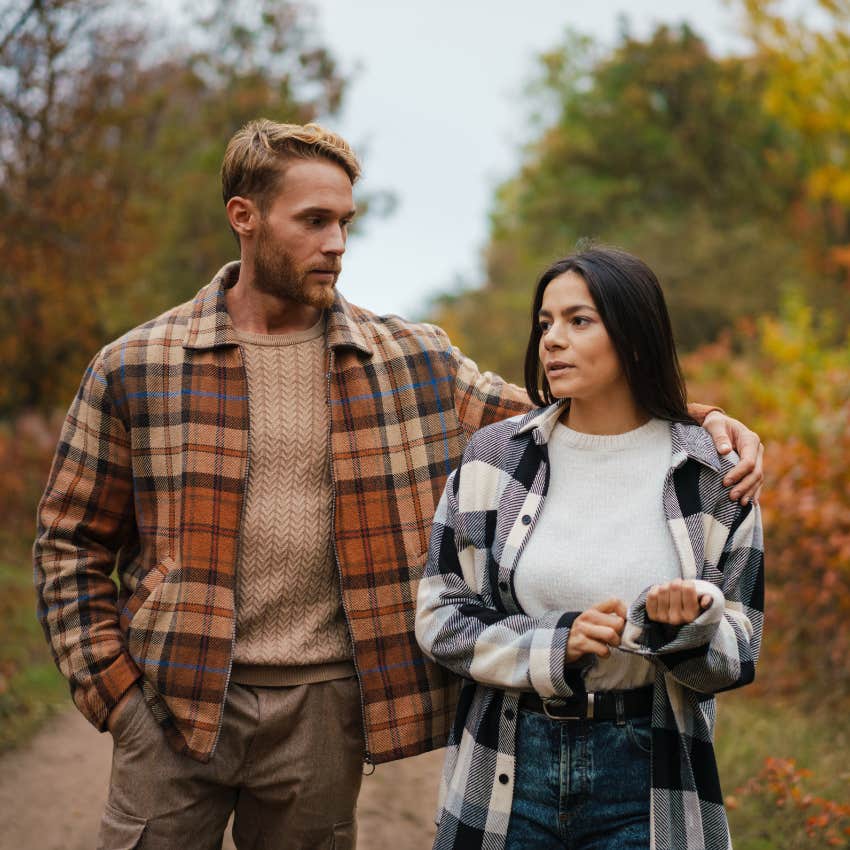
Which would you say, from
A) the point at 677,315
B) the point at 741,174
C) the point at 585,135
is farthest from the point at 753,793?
the point at 585,135

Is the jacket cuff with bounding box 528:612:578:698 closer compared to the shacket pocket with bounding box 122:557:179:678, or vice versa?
the jacket cuff with bounding box 528:612:578:698

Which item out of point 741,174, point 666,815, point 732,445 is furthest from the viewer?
point 741,174

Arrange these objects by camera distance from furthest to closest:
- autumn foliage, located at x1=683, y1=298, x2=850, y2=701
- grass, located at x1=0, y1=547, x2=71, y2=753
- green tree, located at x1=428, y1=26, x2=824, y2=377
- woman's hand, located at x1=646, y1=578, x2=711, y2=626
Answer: green tree, located at x1=428, y1=26, x2=824, y2=377 → grass, located at x1=0, y1=547, x2=71, y2=753 → autumn foliage, located at x1=683, y1=298, x2=850, y2=701 → woman's hand, located at x1=646, y1=578, x2=711, y2=626

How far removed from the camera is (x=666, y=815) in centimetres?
271

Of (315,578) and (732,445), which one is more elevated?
(732,445)

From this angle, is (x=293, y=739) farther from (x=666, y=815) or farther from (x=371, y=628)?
(x=666, y=815)

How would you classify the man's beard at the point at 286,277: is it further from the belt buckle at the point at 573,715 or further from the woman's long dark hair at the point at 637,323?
the belt buckle at the point at 573,715

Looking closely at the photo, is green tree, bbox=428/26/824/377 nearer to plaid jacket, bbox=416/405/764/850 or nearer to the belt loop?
plaid jacket, bbox=416/405/764/850

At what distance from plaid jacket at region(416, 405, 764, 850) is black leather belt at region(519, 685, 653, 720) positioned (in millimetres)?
44

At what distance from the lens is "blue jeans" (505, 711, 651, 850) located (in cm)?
273

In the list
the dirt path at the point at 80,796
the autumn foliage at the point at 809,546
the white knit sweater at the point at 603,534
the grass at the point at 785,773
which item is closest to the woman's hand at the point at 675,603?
the white knit sweater at the point at 603,534

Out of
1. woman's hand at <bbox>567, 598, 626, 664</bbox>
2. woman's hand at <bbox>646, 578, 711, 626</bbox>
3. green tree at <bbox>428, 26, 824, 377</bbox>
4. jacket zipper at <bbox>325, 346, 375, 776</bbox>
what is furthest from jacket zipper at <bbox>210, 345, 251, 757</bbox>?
green tree at <bbox>428, 26, 824, 377</bbox>

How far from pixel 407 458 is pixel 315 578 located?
474mm

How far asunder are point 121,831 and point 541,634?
1.42m
